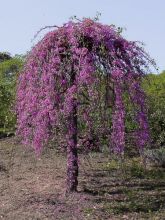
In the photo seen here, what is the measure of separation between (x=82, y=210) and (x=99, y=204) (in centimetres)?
43

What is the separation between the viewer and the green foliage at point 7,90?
15063 mm

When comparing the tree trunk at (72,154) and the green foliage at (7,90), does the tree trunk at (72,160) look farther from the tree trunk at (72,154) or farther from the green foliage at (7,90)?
the green foliage at (7,90)

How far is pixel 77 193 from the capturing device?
26.9 ft

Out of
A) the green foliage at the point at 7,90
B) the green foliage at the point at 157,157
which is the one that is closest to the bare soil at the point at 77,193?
the green foliage at the point at 157,157

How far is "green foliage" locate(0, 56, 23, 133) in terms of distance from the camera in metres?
15.1

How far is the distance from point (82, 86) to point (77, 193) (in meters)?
1.87

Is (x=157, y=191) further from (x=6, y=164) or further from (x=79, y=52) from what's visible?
(x=6, y=164)

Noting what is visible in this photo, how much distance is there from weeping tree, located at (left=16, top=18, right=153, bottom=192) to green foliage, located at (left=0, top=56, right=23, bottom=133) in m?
6.30

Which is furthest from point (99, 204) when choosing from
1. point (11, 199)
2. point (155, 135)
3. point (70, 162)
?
point (155, 135)

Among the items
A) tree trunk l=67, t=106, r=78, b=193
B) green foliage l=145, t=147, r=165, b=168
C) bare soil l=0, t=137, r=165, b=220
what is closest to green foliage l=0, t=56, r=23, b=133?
bare soil l=0, t=137, r=165, b=220

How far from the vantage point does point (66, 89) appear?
7.84 m

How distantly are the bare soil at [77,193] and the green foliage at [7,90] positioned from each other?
3.89 metres

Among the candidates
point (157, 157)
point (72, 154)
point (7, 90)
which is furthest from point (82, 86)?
point (7, 90)

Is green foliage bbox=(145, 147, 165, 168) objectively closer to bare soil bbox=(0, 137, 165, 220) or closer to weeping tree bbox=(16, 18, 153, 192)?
bare soil bbox=(0, 137, 165, 220)
